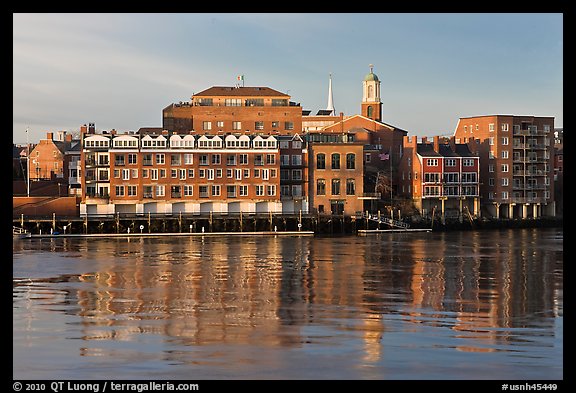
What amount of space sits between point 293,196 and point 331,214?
15.6 ft

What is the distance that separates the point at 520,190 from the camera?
335ft

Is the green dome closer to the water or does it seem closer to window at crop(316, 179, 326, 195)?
window at crop(316, 179, 326, 195)

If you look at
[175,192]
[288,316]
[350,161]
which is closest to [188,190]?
[175,192]

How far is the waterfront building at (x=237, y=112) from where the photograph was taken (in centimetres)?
10750

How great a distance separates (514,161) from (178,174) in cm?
4262

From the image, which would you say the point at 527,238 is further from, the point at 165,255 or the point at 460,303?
the point at 460,303

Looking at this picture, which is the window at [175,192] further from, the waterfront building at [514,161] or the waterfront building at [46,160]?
the waterfront building at [514,161]

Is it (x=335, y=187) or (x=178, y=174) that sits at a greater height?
(x=178, y=174)

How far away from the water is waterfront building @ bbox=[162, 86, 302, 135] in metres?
50.6

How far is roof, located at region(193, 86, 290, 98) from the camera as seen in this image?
108750 mm

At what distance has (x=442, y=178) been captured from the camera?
316ft

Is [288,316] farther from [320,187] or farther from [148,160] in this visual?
[320,187]

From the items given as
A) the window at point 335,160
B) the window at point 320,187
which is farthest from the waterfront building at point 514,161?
the window at point 320,187

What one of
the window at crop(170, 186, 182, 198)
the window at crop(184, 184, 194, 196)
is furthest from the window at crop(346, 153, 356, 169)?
the window at crop(170, 186, 182, 198)
